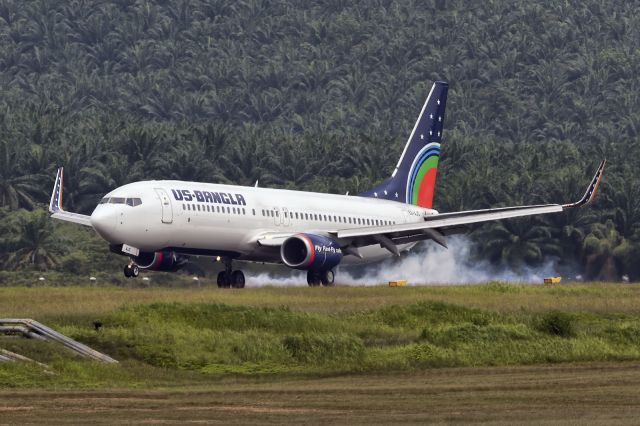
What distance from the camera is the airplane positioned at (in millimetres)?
58562

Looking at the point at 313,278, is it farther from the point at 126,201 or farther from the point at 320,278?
the point at 126,201

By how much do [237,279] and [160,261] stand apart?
4390 mm

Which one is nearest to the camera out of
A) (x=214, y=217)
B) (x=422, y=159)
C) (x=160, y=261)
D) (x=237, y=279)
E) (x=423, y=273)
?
(x=214, y=217)

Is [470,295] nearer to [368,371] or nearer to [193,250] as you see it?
[193,250]

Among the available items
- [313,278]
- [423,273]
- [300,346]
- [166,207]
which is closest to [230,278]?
[313,278]

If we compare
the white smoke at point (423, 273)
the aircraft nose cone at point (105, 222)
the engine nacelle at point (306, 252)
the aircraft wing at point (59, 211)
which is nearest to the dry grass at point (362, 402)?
the aircraft nose cone at point (105, 222)

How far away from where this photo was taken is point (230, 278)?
6394cm

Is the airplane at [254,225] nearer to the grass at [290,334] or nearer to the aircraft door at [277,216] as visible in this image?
the aircraft door at [277,216]

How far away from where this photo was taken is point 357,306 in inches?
2083

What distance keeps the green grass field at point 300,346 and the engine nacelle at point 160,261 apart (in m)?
3.69

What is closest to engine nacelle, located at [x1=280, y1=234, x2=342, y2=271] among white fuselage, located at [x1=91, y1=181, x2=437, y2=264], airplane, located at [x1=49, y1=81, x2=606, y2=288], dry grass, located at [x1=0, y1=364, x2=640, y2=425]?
airplane, located at [x1=49, y1=81, x2=606, y2=288]

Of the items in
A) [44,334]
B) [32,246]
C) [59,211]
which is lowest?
[44,334]

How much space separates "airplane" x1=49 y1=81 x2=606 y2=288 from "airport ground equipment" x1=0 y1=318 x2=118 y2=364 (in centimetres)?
1715

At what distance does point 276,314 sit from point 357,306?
6109 mm
